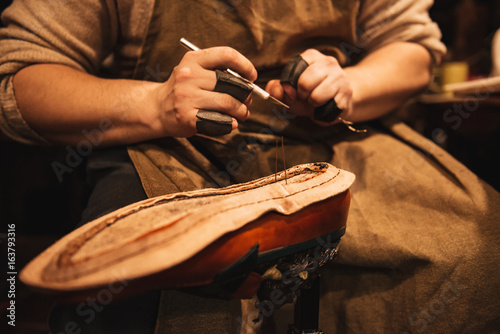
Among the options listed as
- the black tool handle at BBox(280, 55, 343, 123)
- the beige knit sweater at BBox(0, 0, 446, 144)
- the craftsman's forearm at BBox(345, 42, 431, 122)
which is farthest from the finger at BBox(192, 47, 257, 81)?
the craftsman's forearm at BBox(345, 42, 431, 122)

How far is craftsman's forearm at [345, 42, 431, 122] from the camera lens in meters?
0.80

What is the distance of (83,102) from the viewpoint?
2.16ft

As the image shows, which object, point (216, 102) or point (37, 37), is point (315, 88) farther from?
point (37, 37)

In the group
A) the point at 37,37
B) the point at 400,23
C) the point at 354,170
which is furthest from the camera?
the point at 400,23

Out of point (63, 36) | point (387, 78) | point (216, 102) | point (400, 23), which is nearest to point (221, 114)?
point (216, 102)

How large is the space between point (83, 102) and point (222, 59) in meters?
0.31

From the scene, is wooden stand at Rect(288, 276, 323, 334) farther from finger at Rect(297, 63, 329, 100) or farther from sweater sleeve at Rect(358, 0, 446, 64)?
sweater sleeve at Rect(358, 0, 446, 64)

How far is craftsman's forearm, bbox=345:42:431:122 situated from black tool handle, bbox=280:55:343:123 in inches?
4.3

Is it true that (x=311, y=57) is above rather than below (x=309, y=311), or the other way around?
above

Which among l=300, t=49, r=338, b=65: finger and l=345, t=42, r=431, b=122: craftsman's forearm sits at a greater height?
l=300, t=49, r=338, b=65: finger

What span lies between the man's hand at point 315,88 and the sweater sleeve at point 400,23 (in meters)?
0.32

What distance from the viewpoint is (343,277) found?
71 cm

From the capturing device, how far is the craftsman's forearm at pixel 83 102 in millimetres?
653

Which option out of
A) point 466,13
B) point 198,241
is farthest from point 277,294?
point 466,13
